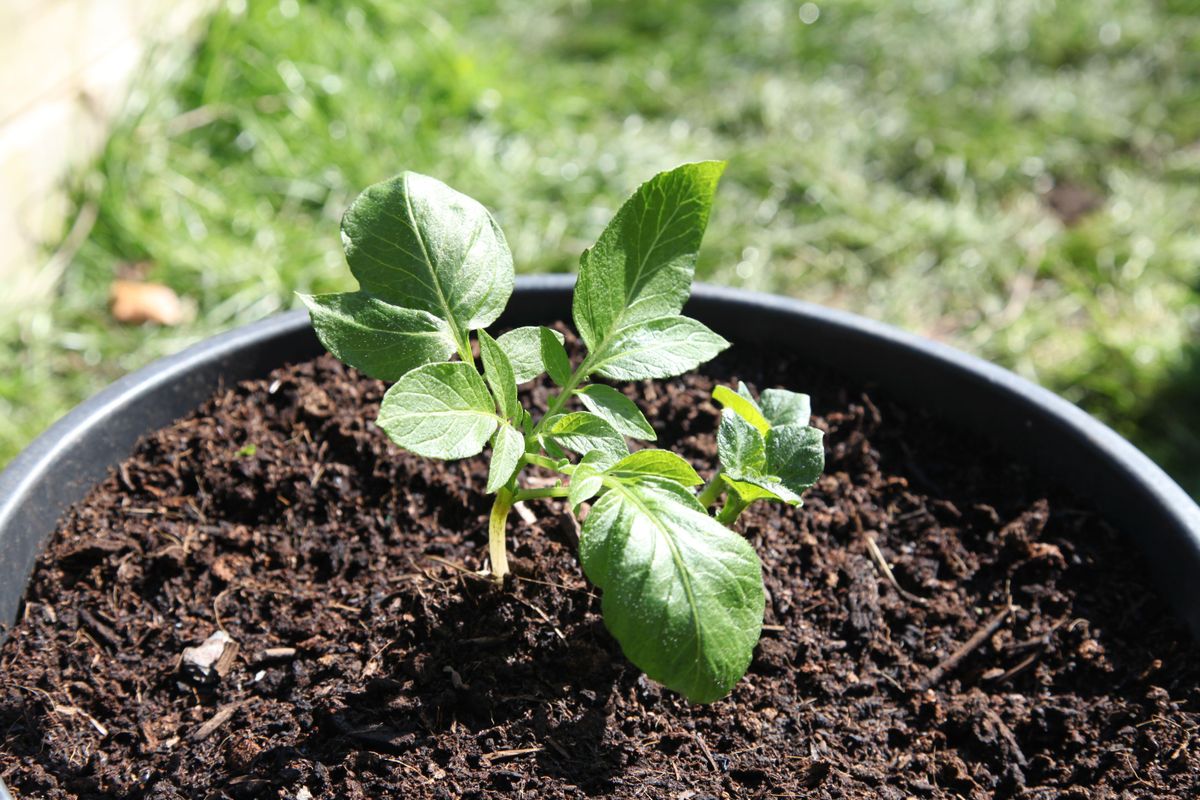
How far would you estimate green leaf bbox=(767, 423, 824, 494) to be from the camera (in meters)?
0.95

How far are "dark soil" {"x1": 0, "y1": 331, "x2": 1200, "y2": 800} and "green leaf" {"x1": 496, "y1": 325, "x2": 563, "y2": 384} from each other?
217mm

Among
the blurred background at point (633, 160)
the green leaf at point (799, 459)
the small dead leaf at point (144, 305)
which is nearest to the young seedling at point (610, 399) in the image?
the green leaf at point (799, 459)

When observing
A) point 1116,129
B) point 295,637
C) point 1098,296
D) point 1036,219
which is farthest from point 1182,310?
point 295,637

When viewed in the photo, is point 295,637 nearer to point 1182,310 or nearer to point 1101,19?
point 1182,310

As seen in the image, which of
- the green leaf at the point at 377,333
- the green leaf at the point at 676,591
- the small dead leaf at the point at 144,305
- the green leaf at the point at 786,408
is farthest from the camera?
the small dead leaf at the point at 144,305

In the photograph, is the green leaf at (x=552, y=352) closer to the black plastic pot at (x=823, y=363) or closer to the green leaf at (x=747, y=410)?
the green leaf at (x=747, y=410)

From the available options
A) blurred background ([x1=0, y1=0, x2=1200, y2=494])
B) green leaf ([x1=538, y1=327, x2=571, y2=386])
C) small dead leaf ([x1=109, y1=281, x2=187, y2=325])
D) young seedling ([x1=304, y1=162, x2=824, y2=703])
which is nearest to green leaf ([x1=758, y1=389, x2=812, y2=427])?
young seedling ([x1=304, y1=162, x2=824, y2=703])

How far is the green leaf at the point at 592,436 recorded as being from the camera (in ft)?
2.97

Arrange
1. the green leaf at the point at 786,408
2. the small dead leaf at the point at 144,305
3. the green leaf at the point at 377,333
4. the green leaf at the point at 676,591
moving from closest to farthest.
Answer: the green leaf at the point at 676,591, the green leaf at the point at 377,333, the green leaf at the point at 786,408, the small dead leaf at the point at 144,305

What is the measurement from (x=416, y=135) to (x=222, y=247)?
0.65 m

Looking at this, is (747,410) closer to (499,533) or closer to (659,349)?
(659,349)

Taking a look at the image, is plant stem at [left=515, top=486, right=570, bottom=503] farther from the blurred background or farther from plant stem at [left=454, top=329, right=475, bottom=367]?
the blurred background

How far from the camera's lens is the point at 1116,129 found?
3047 millimetres

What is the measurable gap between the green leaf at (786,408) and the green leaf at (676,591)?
0.23m
